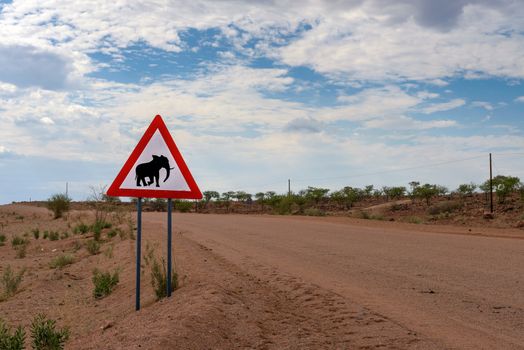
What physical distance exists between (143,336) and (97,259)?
38.6ft

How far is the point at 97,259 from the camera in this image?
17.5 m

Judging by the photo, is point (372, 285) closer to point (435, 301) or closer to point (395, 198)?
point (435, 301)

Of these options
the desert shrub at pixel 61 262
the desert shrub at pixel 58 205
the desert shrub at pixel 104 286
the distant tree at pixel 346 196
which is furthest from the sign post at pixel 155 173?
the distant tree at pixel 346 196

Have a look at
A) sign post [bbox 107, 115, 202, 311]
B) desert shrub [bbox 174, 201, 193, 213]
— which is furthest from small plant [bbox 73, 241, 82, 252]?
desert shrub [bbox 174, 201, 193, 213]

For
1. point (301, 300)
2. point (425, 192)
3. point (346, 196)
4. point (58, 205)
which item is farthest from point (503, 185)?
point (301, 300)

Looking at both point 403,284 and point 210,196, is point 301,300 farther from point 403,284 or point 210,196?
point 210,196

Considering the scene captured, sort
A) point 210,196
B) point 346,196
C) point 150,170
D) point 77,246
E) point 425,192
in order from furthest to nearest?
point 210,196 → point 346,196 → point 425,192 → point 77,246 → point 150,170

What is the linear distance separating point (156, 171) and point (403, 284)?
5.29 metres

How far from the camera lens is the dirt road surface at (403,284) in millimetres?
6965

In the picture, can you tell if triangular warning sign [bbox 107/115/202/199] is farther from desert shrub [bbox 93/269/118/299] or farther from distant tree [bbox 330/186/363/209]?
distant tree [bbox 330/186/363/209]

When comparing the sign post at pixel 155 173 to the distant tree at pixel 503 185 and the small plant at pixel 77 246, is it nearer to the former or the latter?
the small plant at pixel 77 246

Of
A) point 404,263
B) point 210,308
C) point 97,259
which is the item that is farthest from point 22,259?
point 210,308

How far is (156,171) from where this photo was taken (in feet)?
26.0

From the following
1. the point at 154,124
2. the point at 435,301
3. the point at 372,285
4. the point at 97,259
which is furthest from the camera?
the point at 97,259
